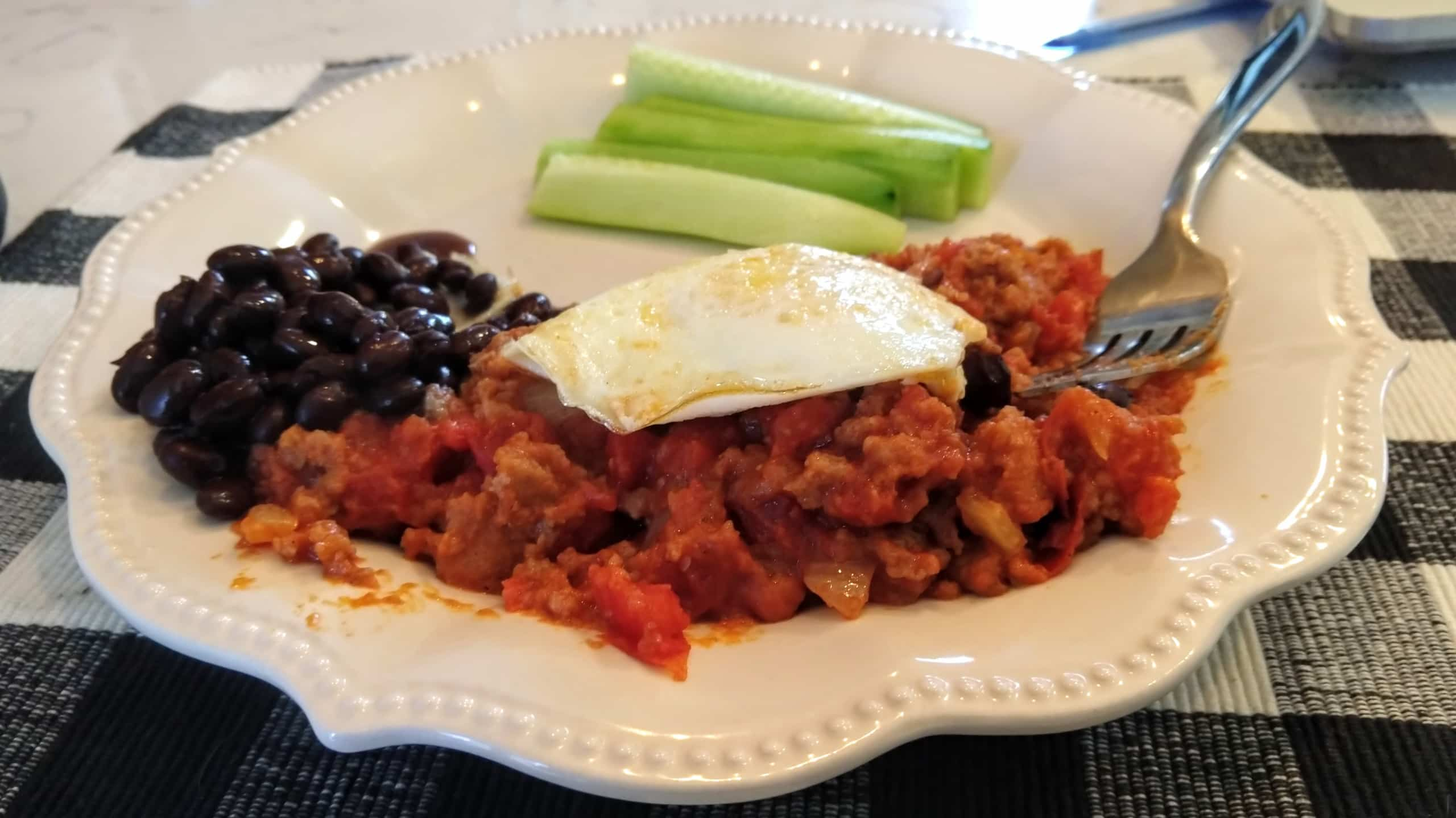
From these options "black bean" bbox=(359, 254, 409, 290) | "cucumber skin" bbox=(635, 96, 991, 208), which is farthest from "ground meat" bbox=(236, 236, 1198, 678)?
"cucumber skin" bbox=(635, 96, 991, 208)

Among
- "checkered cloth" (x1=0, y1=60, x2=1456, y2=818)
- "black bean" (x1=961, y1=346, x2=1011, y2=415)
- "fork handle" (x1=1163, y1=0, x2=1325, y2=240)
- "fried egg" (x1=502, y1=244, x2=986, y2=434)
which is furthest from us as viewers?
"fork handle" (x1=1163, y1=0, x2=1325, y2=240)

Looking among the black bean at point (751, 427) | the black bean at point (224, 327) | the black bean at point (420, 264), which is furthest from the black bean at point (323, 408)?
the black bean at point (751, 427)

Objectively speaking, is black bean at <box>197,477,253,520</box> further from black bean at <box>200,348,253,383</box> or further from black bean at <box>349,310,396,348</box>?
black bean at <box>349,310,396,348</box>

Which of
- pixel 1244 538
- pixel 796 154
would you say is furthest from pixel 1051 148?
pixel 1244 538

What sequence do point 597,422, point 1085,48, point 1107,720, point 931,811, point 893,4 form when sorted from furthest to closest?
point 893,4 → point 1085,48 → point 597,422 → point 931,811 → point 1107,720

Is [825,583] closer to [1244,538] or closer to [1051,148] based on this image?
[1244,538]
